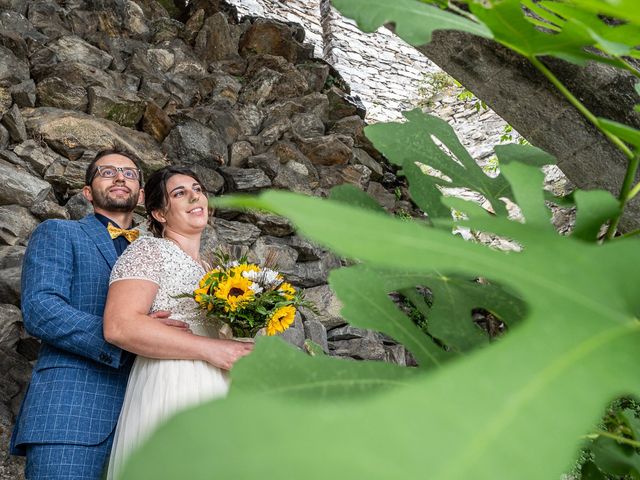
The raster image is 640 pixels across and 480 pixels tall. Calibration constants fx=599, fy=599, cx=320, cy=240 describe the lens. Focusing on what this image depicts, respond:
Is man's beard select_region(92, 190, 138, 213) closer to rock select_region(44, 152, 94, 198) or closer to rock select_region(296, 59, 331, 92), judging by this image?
rock select_region(44, 152, 94, 198)

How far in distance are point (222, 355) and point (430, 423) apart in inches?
55.0

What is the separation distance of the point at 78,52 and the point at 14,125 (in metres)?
1.01

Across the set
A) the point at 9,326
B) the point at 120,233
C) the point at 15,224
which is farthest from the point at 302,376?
the point at 15,224

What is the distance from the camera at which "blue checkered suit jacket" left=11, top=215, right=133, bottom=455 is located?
5.00ft

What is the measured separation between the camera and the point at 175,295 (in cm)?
162

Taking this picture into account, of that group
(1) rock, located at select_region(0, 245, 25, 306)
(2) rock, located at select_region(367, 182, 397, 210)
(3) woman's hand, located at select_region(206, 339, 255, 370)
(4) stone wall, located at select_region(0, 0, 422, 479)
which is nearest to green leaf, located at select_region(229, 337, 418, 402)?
(3) woman's hand, located at select_region(206, 339, 255, 370)

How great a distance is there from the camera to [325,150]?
4.83 m

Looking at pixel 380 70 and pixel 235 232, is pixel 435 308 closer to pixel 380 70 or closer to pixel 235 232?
pixel 235 232

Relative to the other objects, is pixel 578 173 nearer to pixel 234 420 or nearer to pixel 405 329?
pixel 405 329

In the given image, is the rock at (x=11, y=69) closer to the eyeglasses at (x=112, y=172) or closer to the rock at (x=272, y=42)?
the rock at (x=272, y=42)

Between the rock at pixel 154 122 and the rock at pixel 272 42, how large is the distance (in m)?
1.46

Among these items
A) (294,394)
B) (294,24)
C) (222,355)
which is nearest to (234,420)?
(294,394)

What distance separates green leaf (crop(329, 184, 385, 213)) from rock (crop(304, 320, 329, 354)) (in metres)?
3.22

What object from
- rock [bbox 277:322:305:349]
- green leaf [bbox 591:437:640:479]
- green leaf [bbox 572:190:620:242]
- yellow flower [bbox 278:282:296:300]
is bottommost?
rock [bbox 277:322:305:349]
